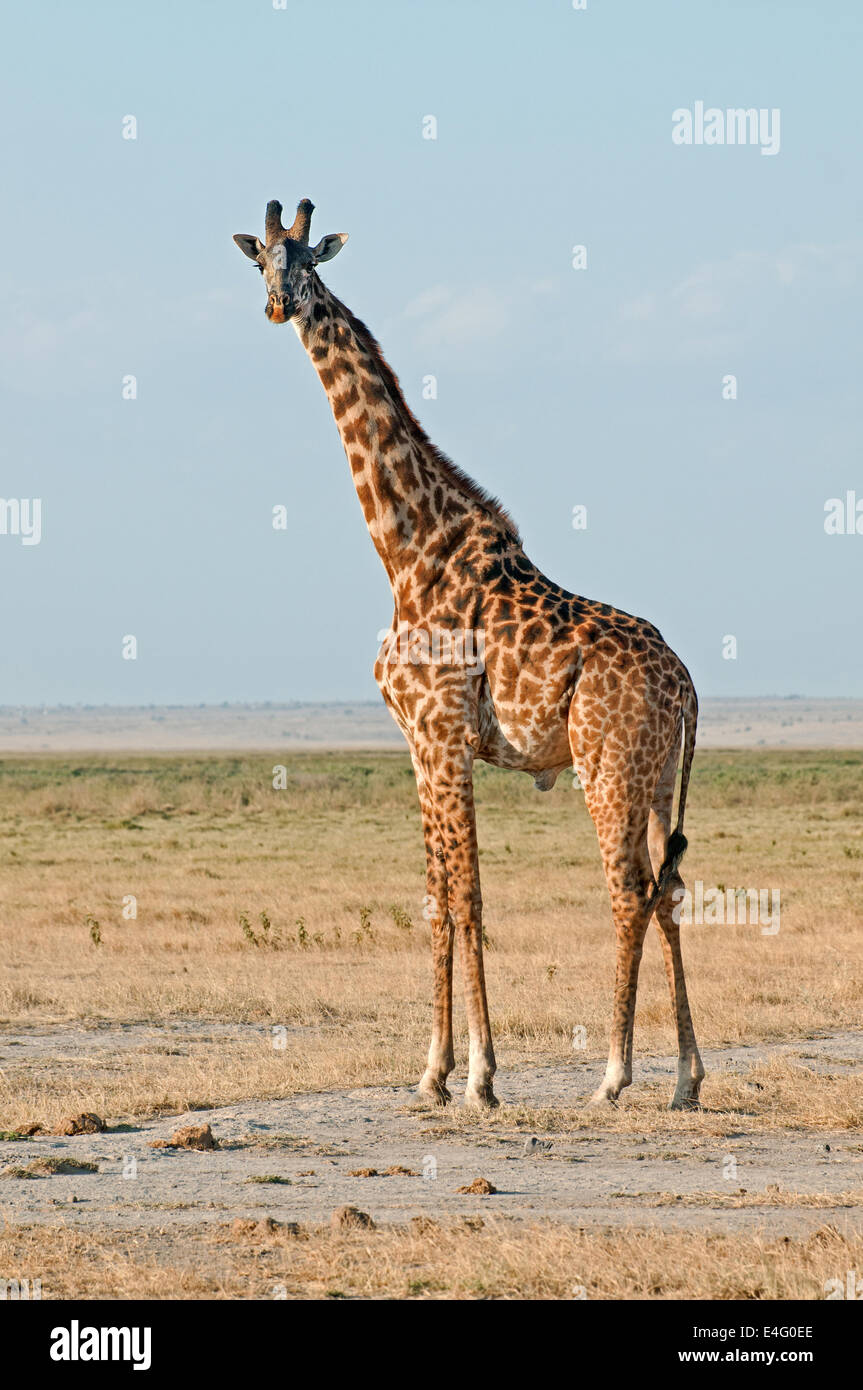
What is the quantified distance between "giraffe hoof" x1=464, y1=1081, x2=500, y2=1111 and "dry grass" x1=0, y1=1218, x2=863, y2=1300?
274 cm

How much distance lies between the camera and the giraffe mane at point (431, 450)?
36.7 ft

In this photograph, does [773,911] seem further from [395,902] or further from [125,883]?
[125,883]

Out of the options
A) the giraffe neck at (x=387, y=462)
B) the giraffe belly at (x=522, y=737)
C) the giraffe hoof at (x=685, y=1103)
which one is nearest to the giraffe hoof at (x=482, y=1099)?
the giraffe hoof at (x=685, y=1103)

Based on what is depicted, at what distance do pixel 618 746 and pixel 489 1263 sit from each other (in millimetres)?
4201

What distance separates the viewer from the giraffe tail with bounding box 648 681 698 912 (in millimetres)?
10250

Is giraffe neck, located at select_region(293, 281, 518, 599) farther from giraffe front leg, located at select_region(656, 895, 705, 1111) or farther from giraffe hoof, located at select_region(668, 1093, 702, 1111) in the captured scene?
giraffe hoof, located at select_region(668, 1093, 702, 1111)

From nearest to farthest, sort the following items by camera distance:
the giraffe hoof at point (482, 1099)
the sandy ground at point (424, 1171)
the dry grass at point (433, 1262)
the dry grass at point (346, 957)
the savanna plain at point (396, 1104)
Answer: the dry grass at point (433, 1262) < the savanna plain at point (396, 1104) < the sandy ground at point (424, 1171) < the giraffe hoof at point (482, 1099) < the dry grass at point (346, 957)

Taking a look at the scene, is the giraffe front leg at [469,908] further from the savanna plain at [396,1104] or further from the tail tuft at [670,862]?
the tail tuft at [670,862]

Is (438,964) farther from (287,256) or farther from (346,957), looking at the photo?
(346,957)

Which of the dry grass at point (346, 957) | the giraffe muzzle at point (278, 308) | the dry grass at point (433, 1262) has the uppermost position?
the giraffe muzzle at point (278, 308)

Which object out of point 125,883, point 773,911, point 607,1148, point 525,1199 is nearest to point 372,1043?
point 607,1148

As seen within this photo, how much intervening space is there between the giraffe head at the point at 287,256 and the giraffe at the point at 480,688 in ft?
0.04

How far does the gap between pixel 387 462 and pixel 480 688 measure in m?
1.77

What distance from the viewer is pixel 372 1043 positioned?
1261 centimetres
